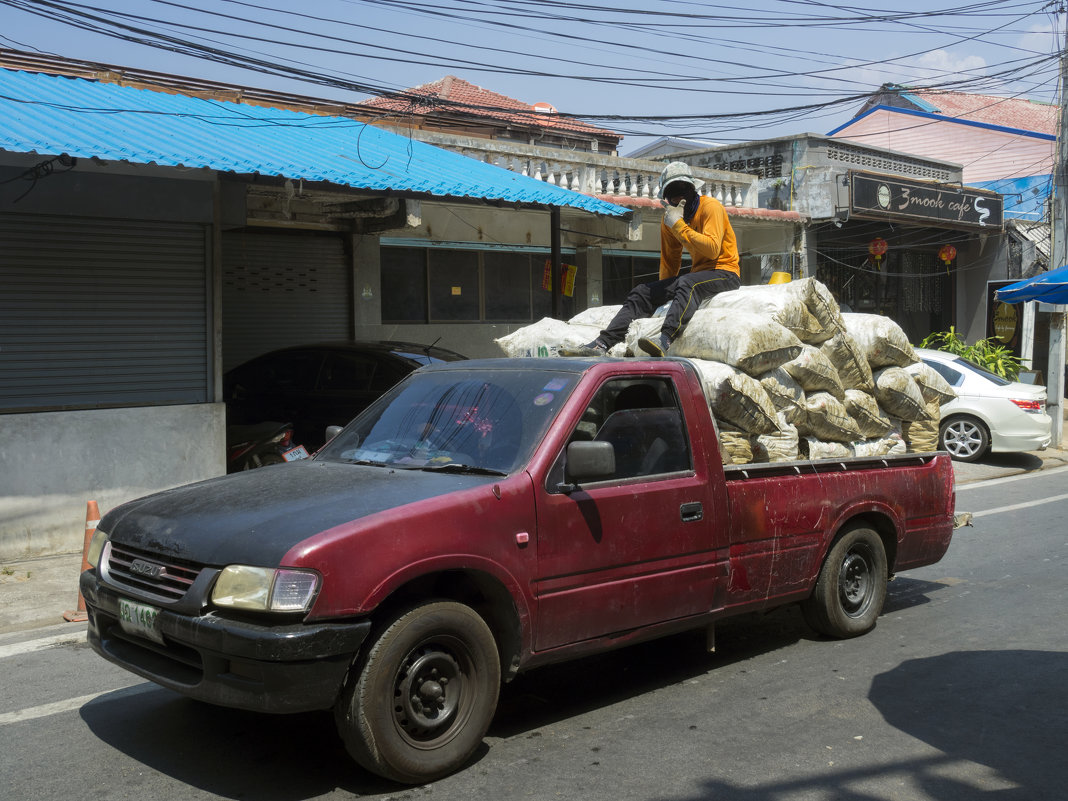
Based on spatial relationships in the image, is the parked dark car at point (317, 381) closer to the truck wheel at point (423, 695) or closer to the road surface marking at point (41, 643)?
the road surface marking at point (41, 643)

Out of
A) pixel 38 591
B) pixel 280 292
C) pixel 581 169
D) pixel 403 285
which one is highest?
pixel 581 169

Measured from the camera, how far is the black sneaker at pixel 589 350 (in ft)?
21.7

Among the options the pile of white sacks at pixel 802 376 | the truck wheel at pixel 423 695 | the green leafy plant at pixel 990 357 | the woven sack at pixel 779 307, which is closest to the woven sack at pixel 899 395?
the pile of white sacks at pixel 802 376

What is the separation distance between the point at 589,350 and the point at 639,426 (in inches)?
71.5

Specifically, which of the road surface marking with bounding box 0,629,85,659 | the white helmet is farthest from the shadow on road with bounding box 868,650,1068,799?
the road surface marking with bounding box 0,629,85,659

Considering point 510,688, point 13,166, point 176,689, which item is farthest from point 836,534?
point 13,166

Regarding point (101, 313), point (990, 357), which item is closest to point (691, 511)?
point (101, 313)

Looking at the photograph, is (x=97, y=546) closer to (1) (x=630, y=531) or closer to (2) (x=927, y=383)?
(1) (x=630, y=531)

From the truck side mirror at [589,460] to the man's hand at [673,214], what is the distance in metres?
3.52

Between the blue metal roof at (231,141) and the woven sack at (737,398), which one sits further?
the blue metal roof at (231,141)

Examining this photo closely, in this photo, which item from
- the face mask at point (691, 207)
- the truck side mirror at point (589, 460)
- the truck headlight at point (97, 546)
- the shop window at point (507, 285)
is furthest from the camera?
the shop window at point (507, 285)

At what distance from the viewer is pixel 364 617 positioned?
3.85 metres

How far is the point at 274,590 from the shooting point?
12.2ft

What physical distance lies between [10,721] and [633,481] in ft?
10.5
